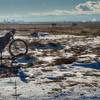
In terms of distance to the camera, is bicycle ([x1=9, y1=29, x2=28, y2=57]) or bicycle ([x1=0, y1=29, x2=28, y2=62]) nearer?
bicycle ([x1=0, y1=29, x2=28, y2=62])

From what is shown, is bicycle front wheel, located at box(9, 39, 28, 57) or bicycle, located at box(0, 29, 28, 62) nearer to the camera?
bicycle, located at box(0, 29, 28, 62)

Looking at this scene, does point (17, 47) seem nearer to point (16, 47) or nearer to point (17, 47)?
point (17, 47)

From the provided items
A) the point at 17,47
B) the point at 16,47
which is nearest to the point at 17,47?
the point at 17,47

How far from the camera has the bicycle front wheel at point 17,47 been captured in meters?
21.8

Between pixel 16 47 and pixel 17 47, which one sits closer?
pixel 17 47

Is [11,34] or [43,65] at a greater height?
[11,34]

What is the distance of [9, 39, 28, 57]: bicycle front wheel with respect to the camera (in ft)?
71.5

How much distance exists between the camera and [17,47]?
2159cm

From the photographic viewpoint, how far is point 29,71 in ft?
56.8

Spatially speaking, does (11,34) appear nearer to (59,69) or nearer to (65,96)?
(59,69)

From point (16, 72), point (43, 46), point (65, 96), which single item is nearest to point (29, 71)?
point (16, 72)

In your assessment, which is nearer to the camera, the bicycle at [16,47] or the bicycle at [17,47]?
the bicycle at [16,47]

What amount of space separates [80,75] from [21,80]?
120 inches

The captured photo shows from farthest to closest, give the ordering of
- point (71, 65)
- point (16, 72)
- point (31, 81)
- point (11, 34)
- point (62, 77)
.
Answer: point (11, 34) < point (71, 65) < point (16, 72) < point (62, 77) < point (31, 81)
